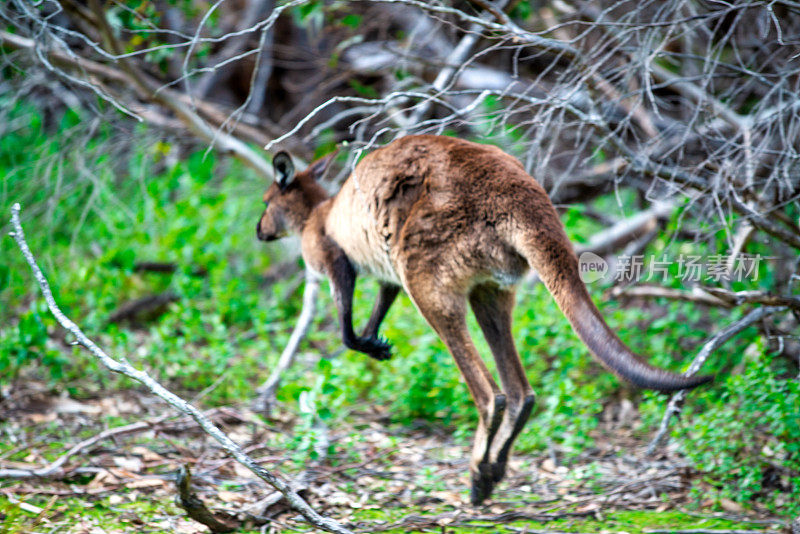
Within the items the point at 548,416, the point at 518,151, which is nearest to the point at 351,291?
the point at 548,416

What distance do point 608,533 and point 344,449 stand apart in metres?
1.75

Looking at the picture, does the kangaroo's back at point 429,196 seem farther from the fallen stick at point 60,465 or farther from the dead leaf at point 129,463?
the dead leaf at point 129,463

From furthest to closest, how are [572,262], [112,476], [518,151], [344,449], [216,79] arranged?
[216,79] < [518,151] < [344,449] < [112,476] < [572,262]

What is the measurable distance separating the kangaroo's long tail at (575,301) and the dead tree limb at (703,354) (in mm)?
532

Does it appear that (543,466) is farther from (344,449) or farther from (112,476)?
(112,476)

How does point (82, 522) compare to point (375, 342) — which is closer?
point (82, 522)

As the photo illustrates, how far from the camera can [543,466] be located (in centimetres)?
470

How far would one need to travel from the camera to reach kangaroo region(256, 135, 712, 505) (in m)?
3.41

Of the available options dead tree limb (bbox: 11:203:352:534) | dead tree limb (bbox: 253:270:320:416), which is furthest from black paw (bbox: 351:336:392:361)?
dead tree limb (bbox: 11:203:352:534)

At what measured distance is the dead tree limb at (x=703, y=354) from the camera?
132 inches

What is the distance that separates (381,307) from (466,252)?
3.57 feet

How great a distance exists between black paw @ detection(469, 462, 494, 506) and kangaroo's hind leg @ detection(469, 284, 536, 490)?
0.11 feet

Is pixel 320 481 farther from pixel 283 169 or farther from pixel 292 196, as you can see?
pixel 283 169

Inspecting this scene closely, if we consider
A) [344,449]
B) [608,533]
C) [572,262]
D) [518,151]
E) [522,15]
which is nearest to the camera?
[572,262]
